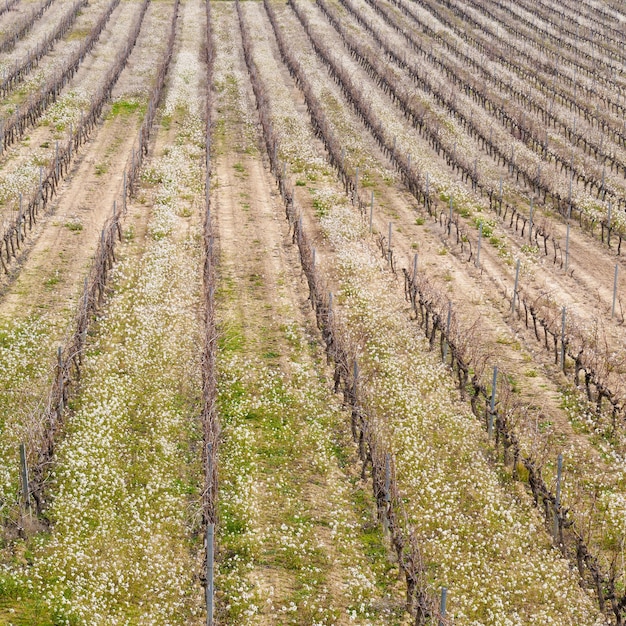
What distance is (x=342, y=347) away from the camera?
1035 inches

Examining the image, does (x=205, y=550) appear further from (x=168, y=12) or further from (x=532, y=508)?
(x=168, y=12)

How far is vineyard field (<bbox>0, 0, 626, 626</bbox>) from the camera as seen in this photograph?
18.5 m

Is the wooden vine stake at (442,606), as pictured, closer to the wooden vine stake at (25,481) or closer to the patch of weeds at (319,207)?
Answer: the wooden vine stake at (25,481)

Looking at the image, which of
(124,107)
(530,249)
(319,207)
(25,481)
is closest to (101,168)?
(319,207)

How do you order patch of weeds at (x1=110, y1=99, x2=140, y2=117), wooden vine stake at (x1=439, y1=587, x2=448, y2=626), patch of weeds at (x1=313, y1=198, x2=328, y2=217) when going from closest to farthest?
wooden vine stake at (x1=439, y1=587, x2=448, y2=626) < patch of weeds at (x1=313, y1=198, x2=328, y2=217) < patch of weeds at (x1=110, y1=99, x2=140, y2=117)

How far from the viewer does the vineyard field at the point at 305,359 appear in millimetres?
18453

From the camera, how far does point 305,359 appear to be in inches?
1089

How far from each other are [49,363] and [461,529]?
14.0 metres

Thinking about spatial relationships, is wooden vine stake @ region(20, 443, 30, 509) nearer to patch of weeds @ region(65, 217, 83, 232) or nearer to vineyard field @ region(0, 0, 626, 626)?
vineyard field @ region(0, 0, 626, 626)

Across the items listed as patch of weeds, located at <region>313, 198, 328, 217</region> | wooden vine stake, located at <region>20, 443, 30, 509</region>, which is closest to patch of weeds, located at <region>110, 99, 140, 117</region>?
patch of weeds, located at <region>313, 198, 328, 217</region>

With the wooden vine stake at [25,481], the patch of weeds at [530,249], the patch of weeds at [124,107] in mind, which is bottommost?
the wooden vine stake at [25,481]

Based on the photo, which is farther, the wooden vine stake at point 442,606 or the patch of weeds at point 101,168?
the patch of weeds at point 101,168

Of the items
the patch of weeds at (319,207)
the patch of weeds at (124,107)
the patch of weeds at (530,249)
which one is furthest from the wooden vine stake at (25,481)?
the patch of weeds at (124,107)

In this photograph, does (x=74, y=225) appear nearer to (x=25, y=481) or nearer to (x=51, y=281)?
(x=51, y=281)
